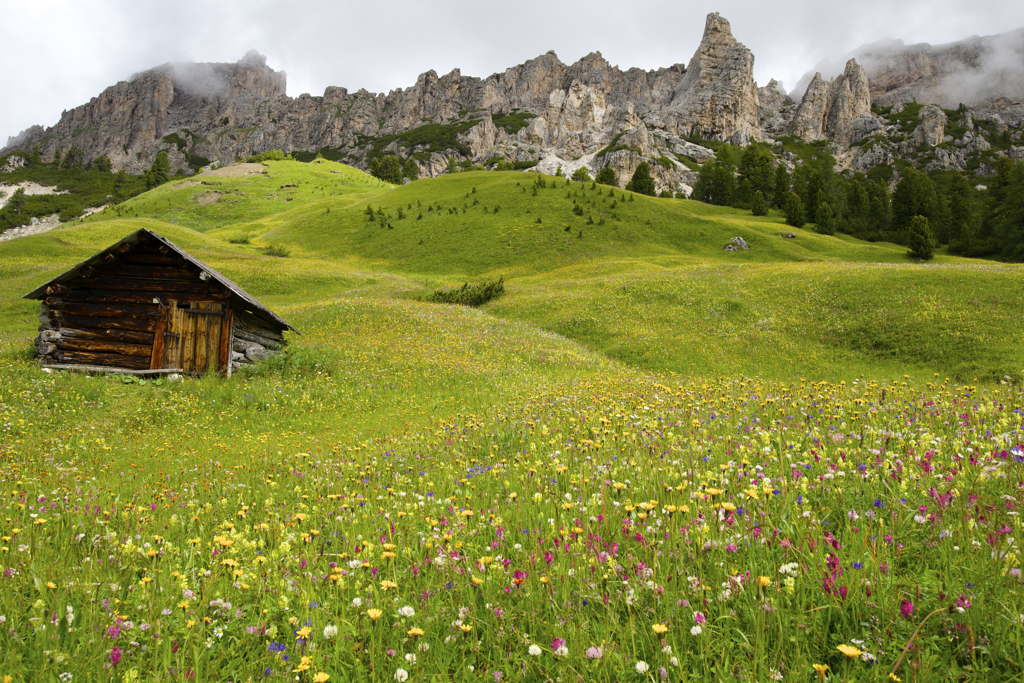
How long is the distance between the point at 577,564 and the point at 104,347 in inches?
879

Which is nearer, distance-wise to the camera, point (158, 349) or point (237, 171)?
point (158, 349)

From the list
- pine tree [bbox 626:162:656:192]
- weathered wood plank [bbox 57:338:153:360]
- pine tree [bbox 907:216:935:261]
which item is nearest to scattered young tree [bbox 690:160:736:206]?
pine tree [bbox 626:162:656:192]

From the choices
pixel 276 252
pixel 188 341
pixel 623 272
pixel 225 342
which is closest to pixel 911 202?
pixel 623 272

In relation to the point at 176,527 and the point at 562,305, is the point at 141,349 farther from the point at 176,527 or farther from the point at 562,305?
the point at 562,305

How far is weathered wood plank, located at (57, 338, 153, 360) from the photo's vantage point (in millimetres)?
18172

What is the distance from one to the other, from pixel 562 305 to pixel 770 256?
128ft

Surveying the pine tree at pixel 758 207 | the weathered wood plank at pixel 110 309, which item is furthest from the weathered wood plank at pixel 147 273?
the pine tree at pixel 758 207

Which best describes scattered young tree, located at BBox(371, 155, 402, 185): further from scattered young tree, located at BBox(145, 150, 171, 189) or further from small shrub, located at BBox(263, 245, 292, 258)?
small shrub, located at BBox(263, 245, 292, 258)

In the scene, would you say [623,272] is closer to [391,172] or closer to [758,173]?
[758,173]

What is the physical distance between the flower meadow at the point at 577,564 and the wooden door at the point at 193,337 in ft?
39.0

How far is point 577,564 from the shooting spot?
3.07 meters

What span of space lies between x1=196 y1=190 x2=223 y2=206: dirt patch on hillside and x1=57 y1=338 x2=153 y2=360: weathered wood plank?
9829 cm

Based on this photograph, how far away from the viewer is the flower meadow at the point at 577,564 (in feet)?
7.74

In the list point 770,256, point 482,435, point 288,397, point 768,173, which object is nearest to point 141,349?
point 288,397
